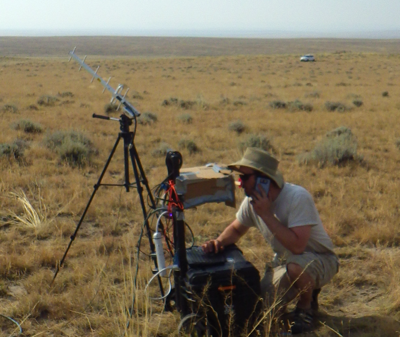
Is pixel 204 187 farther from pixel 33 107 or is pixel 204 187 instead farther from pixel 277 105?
pixel 33 107

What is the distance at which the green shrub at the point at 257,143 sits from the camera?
962 cm

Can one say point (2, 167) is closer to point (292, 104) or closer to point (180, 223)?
point (180, 223)

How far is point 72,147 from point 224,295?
6135mm

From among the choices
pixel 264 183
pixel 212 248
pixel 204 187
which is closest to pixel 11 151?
pixel 212 248

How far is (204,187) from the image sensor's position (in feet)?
10.3

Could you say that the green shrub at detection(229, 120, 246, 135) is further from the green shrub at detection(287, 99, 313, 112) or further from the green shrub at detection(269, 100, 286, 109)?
the green shrub at detection(269, 100, 286, 109)

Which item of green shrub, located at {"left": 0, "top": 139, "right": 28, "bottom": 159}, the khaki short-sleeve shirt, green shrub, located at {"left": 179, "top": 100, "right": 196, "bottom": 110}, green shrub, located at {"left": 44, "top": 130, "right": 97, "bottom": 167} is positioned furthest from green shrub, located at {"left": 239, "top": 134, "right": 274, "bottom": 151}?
green shrub, located at {"left": 179, "top": 100, "right": 196, "bottom": 110}

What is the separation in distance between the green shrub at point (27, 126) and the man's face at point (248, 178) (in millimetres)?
9186

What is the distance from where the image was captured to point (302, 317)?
3617mm

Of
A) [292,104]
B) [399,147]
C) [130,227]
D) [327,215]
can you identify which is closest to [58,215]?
[130,227]

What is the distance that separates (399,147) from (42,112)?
10290mm

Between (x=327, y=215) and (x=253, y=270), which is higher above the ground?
(x=253, y=270)

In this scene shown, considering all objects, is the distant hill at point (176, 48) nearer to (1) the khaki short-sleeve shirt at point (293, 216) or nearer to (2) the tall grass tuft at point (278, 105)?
(2) the tall grass tuft at point (278, 105)

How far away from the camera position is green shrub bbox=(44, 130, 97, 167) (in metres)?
8.50
